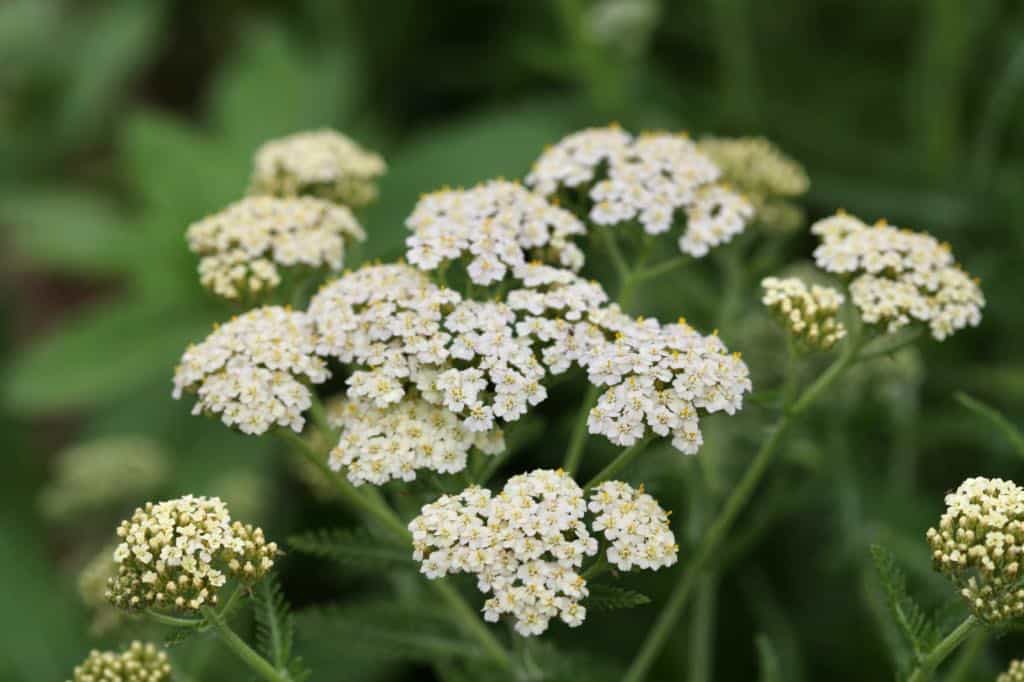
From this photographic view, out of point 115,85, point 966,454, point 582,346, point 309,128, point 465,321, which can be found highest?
point 115,85

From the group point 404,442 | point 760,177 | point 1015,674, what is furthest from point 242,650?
point 760,177

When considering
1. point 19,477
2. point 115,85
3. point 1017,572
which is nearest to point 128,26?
point 115,85

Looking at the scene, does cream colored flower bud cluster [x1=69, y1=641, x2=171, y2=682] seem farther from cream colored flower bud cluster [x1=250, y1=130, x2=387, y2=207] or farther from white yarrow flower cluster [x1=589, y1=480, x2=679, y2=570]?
cream colored flower bud cluster [x1=250, y1=130, x2=387, y2=207]

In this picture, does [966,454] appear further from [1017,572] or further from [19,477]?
[19,477]

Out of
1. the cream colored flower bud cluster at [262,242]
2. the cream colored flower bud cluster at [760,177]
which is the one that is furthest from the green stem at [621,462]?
the cream colored flower bud cluster at [760,177]

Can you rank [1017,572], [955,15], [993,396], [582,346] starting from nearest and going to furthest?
[1017,572]
[582,346]
[993,396]
[955,15]
